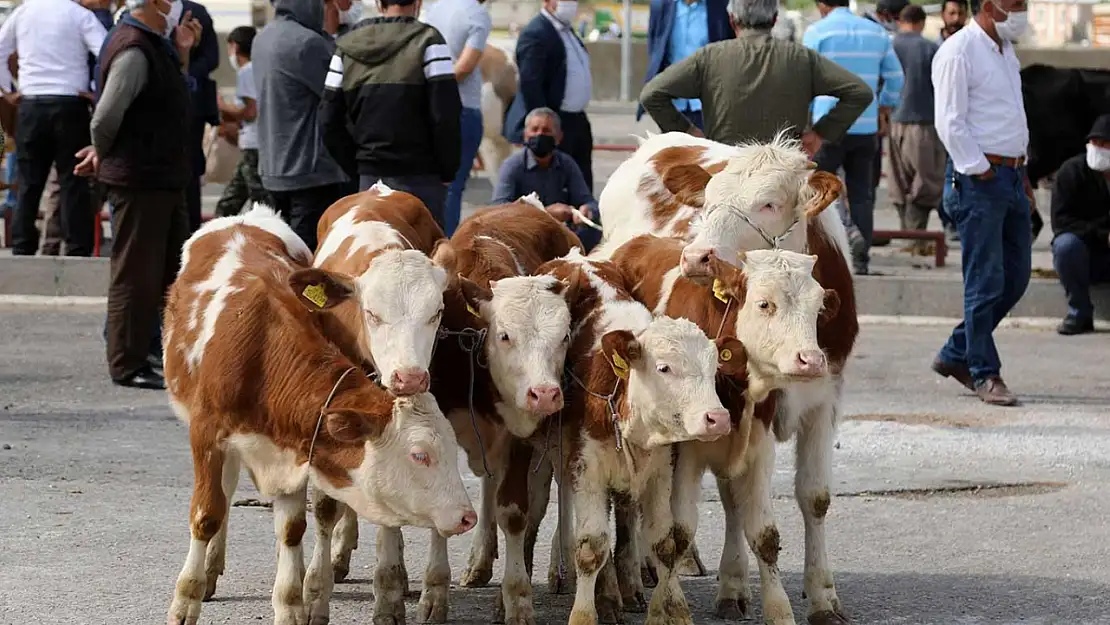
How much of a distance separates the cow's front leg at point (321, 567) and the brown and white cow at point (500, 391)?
0.62ft

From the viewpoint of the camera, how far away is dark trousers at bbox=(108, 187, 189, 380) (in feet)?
38.1

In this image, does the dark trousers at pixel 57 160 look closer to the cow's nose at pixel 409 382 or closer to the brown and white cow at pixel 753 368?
the brown and white cow at pixel 753 368

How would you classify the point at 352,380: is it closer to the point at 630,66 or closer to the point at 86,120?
the point at 86,120

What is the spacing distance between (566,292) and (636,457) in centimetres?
69

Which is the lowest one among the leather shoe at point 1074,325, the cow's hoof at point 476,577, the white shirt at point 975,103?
the leather shoe at point 1074,325

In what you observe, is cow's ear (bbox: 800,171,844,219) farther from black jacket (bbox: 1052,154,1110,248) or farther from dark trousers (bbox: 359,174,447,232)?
black jacket (bbox: 1052,154,1110,248)

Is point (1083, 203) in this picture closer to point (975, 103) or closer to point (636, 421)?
point (975, 103)

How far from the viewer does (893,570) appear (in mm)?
8070

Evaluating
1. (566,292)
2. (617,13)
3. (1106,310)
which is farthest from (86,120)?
(617,13)

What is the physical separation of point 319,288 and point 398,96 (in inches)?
159

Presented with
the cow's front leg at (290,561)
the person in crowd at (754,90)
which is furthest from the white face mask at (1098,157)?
the cow's front leg at (290,561)

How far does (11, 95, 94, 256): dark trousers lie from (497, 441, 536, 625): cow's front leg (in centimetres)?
877

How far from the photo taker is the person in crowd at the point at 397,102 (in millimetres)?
10727

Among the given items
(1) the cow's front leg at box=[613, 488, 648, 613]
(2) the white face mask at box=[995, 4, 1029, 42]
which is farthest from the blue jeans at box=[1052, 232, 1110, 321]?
(1) the cow's front leg at box=[613, 488, 648, 613]
